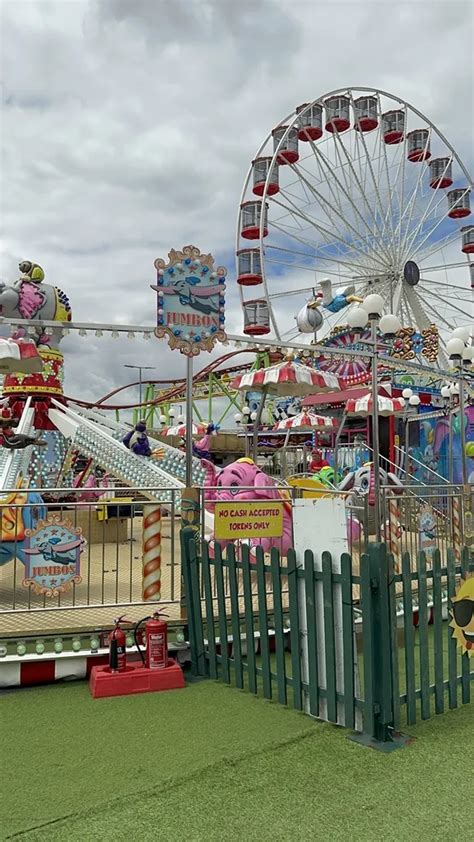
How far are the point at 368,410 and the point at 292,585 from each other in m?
12.6

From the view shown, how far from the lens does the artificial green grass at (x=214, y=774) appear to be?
2.96m

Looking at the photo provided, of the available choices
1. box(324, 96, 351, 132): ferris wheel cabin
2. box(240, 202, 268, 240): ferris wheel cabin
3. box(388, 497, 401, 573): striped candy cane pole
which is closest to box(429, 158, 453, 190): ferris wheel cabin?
box(324, 96, 351, 132): ferris wheel cabin

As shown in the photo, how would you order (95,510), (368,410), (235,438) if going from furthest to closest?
1. (235,438)
2. (368,410)
3. (95,510)

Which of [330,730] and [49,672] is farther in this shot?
[49,672]

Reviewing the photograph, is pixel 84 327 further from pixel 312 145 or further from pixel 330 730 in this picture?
pixel 312 145

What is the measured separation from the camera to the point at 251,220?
2102cm

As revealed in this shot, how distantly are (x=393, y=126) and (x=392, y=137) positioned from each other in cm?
37

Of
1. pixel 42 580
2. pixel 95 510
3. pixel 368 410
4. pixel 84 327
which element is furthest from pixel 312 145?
pixel 42 580

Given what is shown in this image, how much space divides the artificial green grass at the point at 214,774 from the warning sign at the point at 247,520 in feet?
4.25

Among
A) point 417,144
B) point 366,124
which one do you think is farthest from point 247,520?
point 417,144

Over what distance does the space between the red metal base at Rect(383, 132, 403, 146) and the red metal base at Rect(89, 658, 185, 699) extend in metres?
23.4

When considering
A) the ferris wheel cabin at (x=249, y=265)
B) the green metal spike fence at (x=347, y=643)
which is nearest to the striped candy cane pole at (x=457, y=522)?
the green metal spike fence at (x=347, y=643)

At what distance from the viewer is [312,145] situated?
21.9 meters

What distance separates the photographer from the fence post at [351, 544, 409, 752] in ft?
12.6
